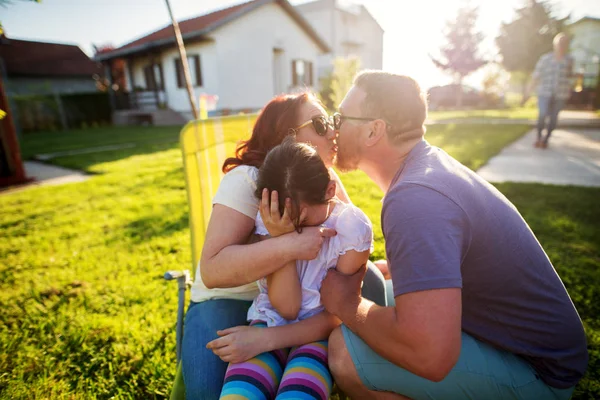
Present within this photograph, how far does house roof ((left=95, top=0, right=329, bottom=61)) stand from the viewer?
1606cm

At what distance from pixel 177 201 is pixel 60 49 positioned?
115ft

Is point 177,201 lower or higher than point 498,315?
lower

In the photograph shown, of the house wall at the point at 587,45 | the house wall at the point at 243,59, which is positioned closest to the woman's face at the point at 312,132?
the house wall at the point at 243,59

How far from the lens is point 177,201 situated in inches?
199

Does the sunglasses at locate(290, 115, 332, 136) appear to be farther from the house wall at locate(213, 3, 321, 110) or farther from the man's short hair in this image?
the house wall at locate(213, 3, 321, 110)

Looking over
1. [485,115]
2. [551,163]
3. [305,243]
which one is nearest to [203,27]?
[485,115]

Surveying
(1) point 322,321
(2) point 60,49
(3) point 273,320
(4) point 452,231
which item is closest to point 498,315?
(4) point 452,231

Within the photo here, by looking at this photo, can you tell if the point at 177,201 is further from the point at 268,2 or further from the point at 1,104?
the point at 268,2

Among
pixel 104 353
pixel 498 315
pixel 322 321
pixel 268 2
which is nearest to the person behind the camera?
pixel 498 315

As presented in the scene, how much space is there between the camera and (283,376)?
1294 millimetres

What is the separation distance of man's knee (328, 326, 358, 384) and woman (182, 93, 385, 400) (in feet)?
0.29

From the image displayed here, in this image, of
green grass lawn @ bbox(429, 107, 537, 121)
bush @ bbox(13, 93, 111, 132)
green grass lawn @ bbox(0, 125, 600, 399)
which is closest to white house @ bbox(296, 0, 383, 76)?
green grass lawn @ bbox(429, 107, 537, 121)

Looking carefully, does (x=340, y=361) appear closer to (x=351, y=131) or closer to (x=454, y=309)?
(x=454, y=309)

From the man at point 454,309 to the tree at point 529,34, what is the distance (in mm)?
34458
